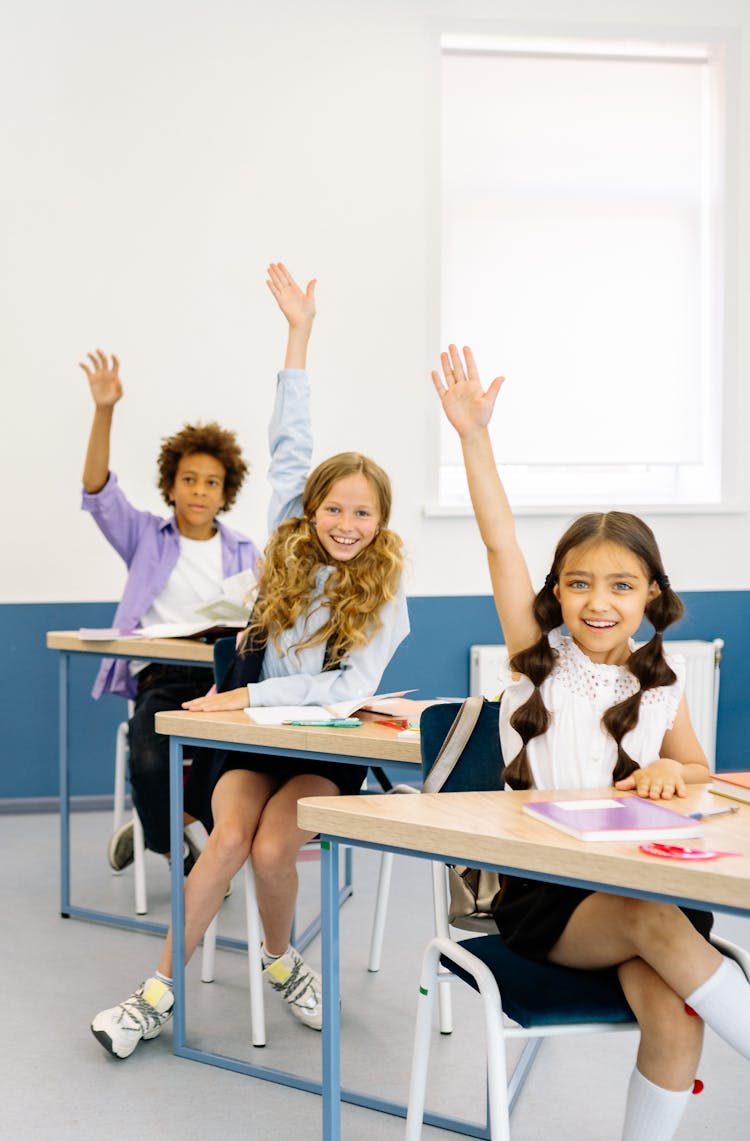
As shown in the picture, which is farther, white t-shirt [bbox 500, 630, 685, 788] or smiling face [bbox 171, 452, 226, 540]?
smiling face [bbox 171, 452, 226, 540]

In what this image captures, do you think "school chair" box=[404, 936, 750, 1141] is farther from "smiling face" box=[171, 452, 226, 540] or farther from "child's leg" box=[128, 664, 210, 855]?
"smiling face" box=[171, 452, 226, 540]

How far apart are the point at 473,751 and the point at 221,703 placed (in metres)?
0.64

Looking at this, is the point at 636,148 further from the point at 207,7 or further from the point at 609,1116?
the point at 609,1116

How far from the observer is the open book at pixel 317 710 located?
223cm

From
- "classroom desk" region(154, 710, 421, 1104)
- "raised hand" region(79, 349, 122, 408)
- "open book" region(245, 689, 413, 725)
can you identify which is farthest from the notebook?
"raised hand" region(79, 349, 122, 408)

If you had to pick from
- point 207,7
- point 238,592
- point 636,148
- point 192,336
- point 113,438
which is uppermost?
point 207,7

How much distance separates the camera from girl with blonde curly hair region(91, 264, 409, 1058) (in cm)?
232

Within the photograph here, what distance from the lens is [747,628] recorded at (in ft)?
15.1

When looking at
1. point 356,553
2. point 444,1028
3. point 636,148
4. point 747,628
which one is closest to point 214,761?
point 356,553

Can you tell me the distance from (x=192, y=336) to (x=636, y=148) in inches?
71.1

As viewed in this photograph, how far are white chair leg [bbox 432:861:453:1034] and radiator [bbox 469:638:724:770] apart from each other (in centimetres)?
197

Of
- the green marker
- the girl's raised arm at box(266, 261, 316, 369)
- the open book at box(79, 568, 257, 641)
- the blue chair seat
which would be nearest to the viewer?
the blue chair seat

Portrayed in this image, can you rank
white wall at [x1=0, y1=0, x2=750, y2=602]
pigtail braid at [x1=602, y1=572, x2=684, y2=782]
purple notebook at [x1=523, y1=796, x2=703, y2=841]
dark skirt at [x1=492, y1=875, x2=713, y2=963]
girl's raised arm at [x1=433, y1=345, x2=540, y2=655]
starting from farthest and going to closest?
white wall at [x1=0, y1=0, x2=750, y2=602]
girl's raised arm at [x1=433, y1=345, x2=540, y2=655]
pigtail braid at [x1=602, y1=572, x2=684, y2=782]
dark skirt at [x1=492, y1=875, x2=713, y2=963]
purple notebook at [x1=523, y1=796, x2=703, y2=841]

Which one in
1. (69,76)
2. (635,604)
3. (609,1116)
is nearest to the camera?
(635,604)
